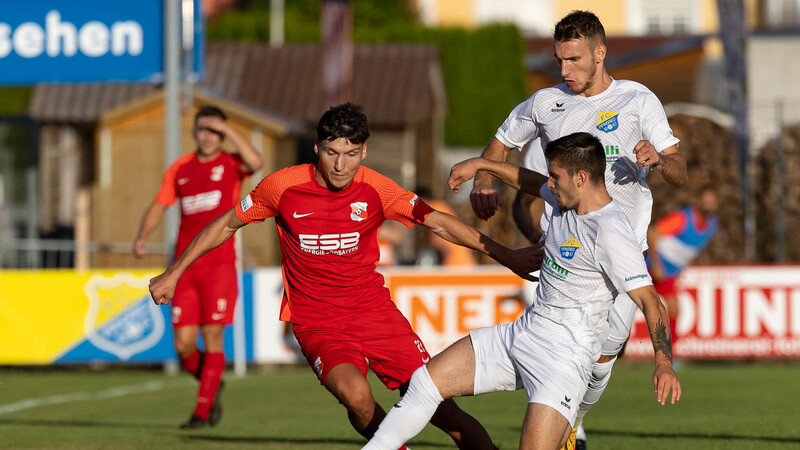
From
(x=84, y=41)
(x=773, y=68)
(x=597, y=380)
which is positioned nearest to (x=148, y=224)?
(x=597, y=380)

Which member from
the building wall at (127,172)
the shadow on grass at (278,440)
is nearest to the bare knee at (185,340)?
the shadow on grass at (278,440)

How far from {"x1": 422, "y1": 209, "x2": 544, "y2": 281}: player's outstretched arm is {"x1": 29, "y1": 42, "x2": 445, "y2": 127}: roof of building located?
17.8 meters

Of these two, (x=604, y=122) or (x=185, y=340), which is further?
(x=185, y=340)

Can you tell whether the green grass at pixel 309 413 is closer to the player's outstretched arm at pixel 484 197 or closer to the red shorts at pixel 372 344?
the red shorts at pixel 372 344

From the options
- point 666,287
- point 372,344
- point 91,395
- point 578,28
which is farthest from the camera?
point 666,287

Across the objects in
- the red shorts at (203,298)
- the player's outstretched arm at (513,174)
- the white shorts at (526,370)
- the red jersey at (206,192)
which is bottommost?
the red shorts at (203,298)

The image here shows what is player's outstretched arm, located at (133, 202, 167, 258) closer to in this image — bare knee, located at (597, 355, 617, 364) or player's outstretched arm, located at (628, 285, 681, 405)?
bare knee, located at (597, 355, 617, 364)

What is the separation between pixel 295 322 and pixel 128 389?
7079 mm

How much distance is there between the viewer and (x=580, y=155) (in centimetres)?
608

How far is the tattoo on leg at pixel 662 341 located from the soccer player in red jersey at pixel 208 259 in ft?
15.9

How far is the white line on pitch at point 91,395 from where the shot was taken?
12.1 meters

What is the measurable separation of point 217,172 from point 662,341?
5.21 meters

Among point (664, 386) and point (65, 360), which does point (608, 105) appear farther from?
point (65, 360)

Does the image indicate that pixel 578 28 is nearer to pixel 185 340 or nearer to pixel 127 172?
pixel 185 340
